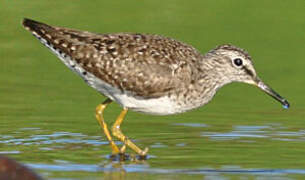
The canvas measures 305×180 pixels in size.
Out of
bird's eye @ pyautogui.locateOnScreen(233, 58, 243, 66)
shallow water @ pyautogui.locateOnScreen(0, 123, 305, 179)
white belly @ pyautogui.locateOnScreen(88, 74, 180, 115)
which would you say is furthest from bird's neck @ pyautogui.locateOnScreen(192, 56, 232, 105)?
shallow water @ pyautogui.locateOnScreen(0, 123, 305, 179)

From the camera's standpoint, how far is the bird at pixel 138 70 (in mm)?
17609

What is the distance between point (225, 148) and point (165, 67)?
166 centimetres

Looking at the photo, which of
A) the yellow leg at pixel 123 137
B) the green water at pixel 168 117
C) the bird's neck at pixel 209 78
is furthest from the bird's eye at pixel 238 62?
the yellow leg at pixel 123 137

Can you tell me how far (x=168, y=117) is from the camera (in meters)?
20.5

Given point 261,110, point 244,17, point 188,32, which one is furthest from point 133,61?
point 244,17

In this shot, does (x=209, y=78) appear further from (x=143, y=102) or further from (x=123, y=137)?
(x=123, y=137)

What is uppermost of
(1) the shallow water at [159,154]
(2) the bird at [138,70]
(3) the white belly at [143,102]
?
(2) the bird at [138,70]

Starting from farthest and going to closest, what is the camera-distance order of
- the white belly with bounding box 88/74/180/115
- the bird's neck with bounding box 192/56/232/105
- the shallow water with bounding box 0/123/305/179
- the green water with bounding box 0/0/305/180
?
the bird's neck with bounding box 192/56/232/105 < the white belly with bounding box 88/74/180/115 < the green water with bounding box 0/0/305/180 < the shallow water with bounding box 0/123/305/179

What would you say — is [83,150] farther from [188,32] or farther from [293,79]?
[188,32]

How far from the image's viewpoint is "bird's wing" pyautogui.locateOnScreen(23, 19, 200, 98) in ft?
A: 57.8

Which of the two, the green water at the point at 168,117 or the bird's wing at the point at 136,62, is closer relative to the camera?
the green water at the point at 168,117

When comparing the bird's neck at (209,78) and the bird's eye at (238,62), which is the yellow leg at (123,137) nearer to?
the bird's neck at (209,78)

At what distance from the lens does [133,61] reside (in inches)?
693

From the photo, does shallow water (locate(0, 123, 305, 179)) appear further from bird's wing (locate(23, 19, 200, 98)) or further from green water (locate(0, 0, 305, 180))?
bird's wing (locate(23, 19, 200, 98))
